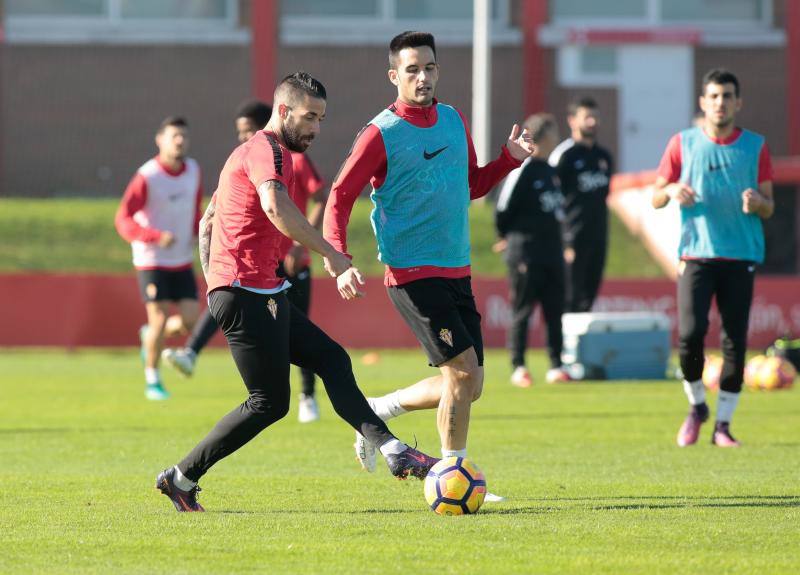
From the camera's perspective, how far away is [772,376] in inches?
589

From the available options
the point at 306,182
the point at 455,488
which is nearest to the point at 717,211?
the point at 306,182

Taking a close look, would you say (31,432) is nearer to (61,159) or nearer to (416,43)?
(416,43)

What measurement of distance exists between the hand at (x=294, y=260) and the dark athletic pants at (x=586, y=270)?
6.03m

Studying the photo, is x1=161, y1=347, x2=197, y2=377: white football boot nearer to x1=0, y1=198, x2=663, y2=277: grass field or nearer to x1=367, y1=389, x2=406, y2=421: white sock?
x1=367, y1=389, x2=406, y2=421: white sock

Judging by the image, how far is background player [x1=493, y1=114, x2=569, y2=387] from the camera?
15.1m

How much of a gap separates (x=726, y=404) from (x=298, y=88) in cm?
447

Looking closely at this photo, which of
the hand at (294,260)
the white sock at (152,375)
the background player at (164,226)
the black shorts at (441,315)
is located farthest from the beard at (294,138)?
the white sock at (152,375)

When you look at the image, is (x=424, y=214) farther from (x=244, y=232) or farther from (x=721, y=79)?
(x=721, y=79)

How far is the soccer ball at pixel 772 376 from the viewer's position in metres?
15.0

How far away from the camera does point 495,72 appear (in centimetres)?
3334

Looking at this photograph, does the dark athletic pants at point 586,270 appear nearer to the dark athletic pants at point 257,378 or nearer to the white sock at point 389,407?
the white sock at point 389,407

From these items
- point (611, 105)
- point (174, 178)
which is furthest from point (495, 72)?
point (174, 178)

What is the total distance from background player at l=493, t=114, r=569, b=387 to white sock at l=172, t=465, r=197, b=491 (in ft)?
27.4

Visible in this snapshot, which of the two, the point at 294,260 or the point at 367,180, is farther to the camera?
the point at 294,260
